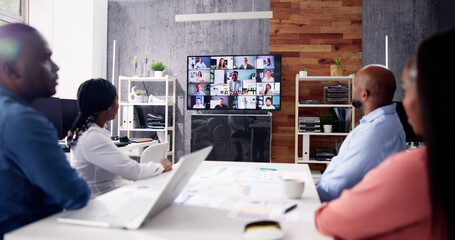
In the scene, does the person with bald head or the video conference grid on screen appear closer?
the person with bald head

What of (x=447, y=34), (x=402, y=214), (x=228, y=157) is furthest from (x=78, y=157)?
(x=228, y=157)

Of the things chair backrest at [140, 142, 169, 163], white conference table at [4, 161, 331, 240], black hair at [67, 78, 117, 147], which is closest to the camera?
white conference table at [4, 161, 331, 240]

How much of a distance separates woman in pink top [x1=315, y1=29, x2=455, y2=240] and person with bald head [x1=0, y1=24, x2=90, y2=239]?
2.81 feet

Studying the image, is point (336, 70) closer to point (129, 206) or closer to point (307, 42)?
point (307, 42)

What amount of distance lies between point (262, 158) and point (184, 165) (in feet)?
11.7

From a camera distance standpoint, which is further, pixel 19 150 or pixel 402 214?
pixel 19 150

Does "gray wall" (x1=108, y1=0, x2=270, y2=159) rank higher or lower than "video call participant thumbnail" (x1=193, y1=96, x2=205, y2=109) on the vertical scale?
higher

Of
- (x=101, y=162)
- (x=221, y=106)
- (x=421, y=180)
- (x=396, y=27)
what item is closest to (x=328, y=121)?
(x=221, y=106)

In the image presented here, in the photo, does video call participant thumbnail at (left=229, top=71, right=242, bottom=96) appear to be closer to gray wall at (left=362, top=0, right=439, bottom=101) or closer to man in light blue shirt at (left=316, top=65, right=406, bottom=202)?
gray wall at (left=362, top=0, right=439, bottom=101)

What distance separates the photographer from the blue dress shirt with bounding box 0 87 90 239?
103 centimetres

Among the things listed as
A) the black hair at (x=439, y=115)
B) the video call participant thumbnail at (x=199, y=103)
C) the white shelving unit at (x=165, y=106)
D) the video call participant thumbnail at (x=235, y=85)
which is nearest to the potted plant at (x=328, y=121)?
the video call participant thumbnail at (x=235, y=85)

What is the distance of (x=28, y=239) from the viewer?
93 cm

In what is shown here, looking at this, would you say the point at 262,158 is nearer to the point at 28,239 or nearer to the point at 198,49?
the point at 198,49

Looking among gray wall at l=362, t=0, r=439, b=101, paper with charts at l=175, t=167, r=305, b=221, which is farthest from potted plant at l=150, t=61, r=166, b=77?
paper with charts at l=175, t=167, r=305, b=221
